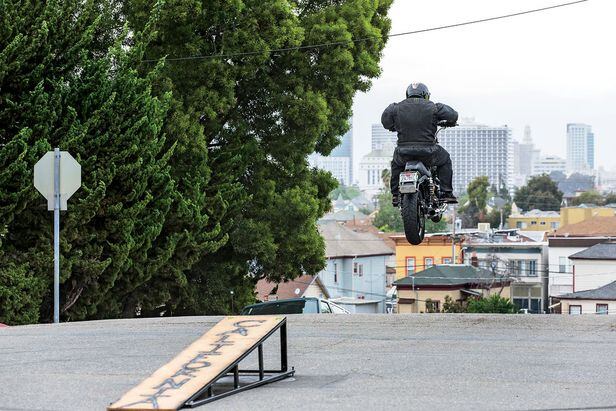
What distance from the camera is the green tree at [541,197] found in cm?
16612

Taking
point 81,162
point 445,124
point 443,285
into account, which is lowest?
point 443,285

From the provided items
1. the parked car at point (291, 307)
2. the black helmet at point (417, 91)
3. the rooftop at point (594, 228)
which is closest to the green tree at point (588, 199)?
the rooftop at point (594, 228)

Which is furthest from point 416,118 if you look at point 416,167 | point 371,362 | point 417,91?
point 371,362

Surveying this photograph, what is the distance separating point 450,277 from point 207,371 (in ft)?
159

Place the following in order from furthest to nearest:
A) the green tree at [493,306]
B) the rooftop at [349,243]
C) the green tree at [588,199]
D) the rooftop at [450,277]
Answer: the green tree at [588,199]
the rooftop at [349,243]
the rooftop at [450,277]
the green tree at [493,306]

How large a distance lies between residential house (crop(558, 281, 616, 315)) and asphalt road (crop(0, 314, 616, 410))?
96.9 feet

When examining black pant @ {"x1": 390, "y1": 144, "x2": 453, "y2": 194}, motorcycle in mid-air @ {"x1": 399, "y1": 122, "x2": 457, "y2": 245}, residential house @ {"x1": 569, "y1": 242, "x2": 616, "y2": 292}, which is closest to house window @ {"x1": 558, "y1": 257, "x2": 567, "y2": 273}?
residential house @ {"x1": 569, "y1": 242, "x2": 616, "y2": 292}

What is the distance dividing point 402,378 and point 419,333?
3869 mm

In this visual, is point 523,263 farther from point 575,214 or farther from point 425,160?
point 425,160

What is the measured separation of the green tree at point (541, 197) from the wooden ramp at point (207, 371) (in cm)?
15601

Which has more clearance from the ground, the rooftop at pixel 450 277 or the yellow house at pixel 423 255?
the yellow house at pixel 423 255

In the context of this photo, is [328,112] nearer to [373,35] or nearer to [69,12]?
[373,35]

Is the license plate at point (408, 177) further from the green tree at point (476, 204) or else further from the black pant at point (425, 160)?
the green tree at point (476, 204)

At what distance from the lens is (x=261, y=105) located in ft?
105
